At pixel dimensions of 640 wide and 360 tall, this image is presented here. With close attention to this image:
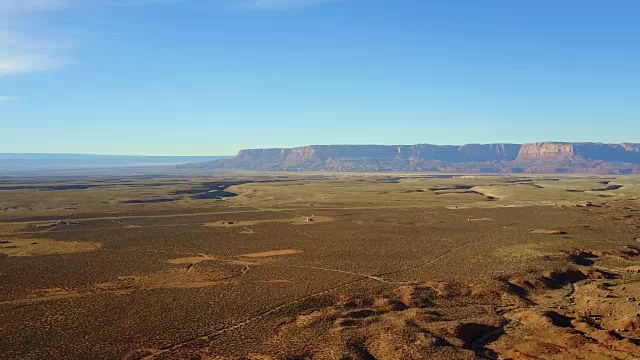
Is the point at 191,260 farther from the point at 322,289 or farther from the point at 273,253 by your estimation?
the point at 322,289

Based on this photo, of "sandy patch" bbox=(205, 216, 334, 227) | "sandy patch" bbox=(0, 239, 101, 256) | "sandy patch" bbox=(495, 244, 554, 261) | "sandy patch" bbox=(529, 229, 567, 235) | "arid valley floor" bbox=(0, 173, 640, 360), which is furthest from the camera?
"sandy patch" bbox=(205, 216, 334, 227)

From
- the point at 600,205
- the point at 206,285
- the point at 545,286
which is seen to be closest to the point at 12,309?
the point at 206,285

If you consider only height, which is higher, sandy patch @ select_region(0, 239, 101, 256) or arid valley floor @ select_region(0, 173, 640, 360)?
sandy patch @ select_region(0, 239, 101, 256)

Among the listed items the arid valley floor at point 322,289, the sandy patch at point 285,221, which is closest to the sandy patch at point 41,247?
the arid valley floor at point 322,289

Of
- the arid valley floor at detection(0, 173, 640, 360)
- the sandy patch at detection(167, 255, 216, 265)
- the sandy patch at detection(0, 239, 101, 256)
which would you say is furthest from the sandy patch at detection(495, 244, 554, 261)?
the sandy patch at detection(0, 239, 101, 256)

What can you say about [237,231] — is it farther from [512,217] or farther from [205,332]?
[512,217]

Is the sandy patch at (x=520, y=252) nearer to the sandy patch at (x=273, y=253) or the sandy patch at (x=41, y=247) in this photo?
the sandy patch at (x=273, y=253)

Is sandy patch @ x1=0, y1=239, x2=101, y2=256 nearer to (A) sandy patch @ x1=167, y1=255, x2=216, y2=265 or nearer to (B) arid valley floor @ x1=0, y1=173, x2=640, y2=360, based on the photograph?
(B) arid valley floor @ x1=0, y1=173, x2=640, y2=360
